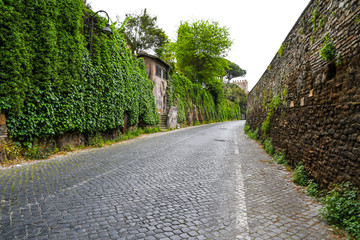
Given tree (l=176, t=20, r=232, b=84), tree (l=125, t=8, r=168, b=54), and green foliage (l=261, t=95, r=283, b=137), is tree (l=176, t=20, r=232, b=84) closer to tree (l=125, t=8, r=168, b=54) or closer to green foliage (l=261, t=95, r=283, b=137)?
tree (l=125, t=8, r=168, b=54)

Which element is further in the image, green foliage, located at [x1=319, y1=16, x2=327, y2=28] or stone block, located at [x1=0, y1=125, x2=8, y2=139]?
stone block, located at [x1=0, y1=125, x2=8, y2=139]

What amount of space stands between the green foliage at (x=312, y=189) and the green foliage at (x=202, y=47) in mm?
31654

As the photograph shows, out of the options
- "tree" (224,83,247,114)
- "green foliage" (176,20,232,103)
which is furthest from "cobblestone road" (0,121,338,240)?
"tree" (224,83,247,114)

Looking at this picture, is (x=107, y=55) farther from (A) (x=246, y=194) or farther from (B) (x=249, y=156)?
(A) (x=246, y=194)

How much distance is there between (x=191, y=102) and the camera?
109ft

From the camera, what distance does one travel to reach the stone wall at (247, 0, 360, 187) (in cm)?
355

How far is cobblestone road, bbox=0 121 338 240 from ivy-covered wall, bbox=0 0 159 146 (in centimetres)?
199

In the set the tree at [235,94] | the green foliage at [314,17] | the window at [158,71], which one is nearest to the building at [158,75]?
the window at [158,71]

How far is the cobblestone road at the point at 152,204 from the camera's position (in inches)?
116

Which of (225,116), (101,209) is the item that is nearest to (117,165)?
(101,209)

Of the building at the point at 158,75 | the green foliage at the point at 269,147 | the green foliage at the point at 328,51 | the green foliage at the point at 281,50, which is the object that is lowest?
the green foliage at the point at 269,147

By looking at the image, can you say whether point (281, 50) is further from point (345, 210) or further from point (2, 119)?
point (2, 119)

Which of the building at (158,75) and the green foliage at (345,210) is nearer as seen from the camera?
the green foliage at (345,210)

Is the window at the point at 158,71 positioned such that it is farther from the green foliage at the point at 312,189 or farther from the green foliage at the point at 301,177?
the green foliage at the point at 312,189
